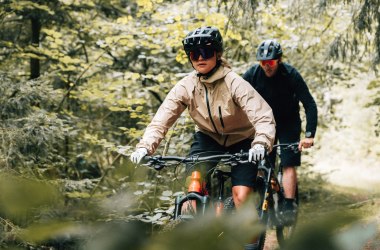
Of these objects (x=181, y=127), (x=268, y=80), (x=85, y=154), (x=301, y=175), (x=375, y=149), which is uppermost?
(x=268, y=80)

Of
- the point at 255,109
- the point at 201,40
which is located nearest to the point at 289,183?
the point at 255,109

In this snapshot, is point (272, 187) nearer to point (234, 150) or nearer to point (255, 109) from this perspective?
point (234, 150)

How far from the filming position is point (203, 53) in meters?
3.77

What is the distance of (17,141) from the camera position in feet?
18.4

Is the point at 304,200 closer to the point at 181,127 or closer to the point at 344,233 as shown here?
the point at 181,127

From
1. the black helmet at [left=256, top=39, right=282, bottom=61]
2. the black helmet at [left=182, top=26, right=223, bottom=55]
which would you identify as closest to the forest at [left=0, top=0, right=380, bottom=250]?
the black helmet at [left=182, top=26, right=223, bottom=55]

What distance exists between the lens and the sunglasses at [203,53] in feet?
12.3

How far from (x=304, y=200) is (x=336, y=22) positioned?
12.0 feet

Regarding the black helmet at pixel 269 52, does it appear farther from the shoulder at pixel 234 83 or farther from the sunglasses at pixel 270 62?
the shoulder at pixel 234 83

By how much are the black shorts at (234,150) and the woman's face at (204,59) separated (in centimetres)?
59

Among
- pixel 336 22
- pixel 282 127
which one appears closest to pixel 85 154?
pixel 282 127

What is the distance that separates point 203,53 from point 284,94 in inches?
57.9

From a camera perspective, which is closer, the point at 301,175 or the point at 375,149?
the point at 301,175

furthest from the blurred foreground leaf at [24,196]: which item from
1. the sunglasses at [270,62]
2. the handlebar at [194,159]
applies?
the sunglasses at [270,62]
